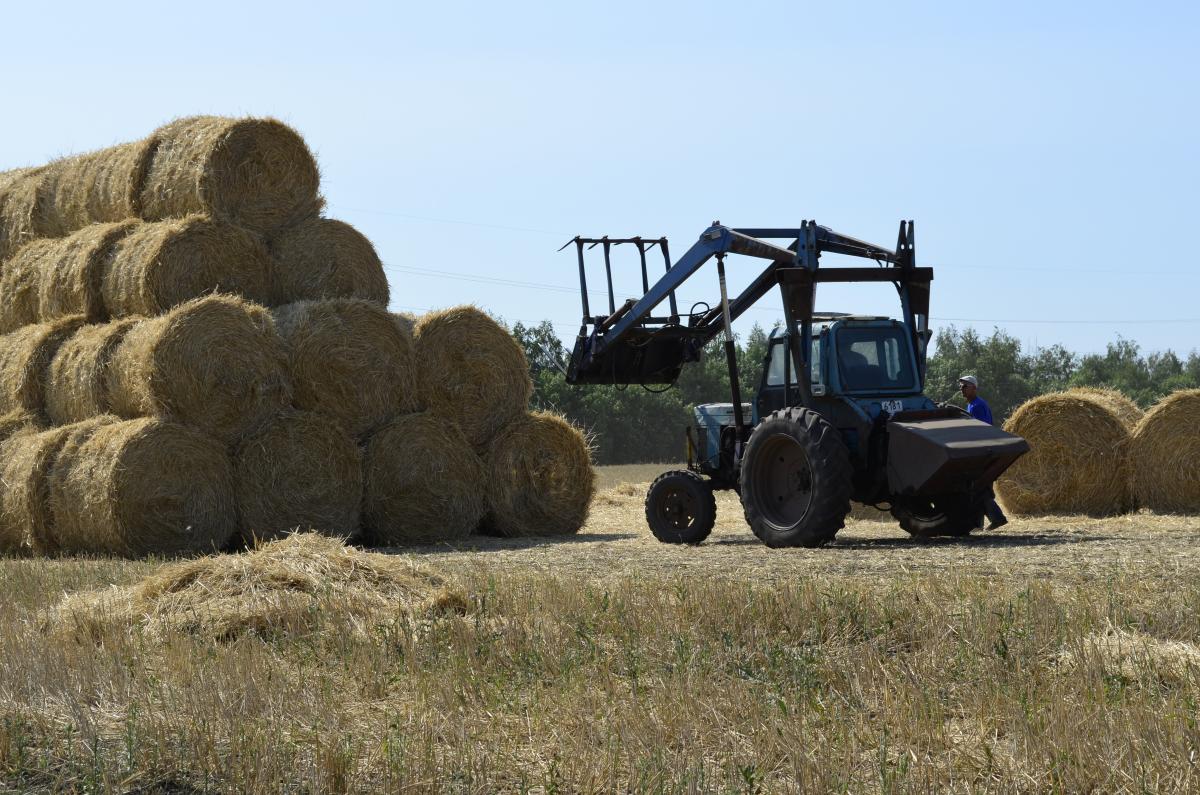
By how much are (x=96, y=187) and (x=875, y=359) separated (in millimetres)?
8083

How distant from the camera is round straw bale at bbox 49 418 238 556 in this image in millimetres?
12383

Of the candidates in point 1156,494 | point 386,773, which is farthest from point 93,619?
point 1156,494

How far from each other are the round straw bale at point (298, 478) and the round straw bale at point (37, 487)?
1329 millimetres

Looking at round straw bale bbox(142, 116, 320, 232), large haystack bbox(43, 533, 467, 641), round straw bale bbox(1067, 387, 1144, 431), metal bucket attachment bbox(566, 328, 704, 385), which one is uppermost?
round straw bale bbox(142, 116, 320, 232)

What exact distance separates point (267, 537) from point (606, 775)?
8.99 meters

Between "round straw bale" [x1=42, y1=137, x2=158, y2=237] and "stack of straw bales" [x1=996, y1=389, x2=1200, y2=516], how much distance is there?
9.53 metres

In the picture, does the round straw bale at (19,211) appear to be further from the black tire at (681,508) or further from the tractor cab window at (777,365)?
the tractor cab window at (777,365)

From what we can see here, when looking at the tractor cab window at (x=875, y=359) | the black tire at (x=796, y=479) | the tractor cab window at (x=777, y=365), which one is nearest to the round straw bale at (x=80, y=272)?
the tractor cab window at (x=777, y=365)

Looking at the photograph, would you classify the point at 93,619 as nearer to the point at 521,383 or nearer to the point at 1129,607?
the point at 1129,607

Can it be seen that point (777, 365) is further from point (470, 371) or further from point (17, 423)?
point (17, 423)

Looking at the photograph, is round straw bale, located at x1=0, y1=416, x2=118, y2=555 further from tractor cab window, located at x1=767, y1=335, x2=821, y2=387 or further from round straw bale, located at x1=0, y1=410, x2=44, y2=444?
tractor cab window, located at x1=767, y1=335, x2=821, y2=387

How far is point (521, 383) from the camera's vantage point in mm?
15344

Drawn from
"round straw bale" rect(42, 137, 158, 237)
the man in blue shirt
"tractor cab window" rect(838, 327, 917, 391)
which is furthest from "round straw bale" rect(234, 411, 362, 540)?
the man in blue shirt

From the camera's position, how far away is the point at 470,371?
14875 millimetres
